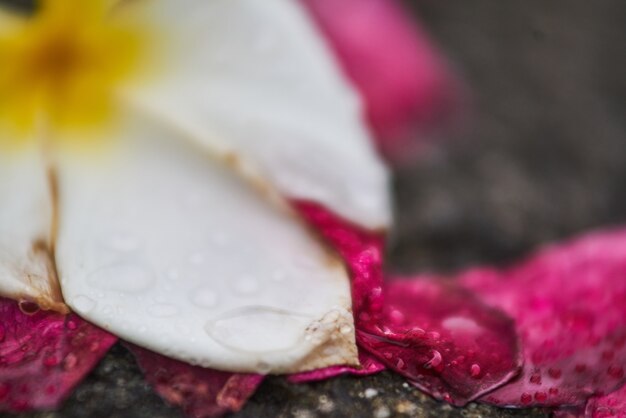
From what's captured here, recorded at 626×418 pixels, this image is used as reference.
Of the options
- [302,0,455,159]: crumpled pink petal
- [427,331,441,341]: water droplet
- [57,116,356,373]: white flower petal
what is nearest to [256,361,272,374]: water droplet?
[57,116,356,373]: white flower petal

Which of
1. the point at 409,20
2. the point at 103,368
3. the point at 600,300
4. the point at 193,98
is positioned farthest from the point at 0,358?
the point at 409,20

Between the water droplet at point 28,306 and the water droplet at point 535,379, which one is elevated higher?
the water droplet at point 535,379

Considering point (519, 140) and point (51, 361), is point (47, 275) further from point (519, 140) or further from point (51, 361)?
point (519, 140)

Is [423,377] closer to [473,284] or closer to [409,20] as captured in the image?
[473,284]

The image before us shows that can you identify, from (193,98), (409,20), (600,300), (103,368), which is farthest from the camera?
(409,20)

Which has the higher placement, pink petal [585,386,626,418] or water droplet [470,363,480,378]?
pink petal [585,386,626,418]

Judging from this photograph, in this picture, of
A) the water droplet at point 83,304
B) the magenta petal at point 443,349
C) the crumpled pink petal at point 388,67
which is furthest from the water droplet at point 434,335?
the crumpled pink petal at point 388,67

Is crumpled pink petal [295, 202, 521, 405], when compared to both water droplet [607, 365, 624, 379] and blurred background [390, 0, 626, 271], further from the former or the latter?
blurred background [390, 0, 626, 271]

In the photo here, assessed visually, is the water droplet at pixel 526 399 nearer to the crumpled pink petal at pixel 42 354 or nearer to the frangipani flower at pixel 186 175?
the frangipani flower at pixel 186 175
